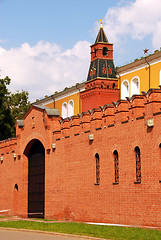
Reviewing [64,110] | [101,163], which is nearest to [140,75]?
[64,110]

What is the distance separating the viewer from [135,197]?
2345 cm

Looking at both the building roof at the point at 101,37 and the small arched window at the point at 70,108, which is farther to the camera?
the small arched window at the point at 70,108

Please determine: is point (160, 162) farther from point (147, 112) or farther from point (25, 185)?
point (25, 185)

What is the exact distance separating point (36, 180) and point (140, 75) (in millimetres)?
15044

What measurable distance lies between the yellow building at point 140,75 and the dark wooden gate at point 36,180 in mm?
12345

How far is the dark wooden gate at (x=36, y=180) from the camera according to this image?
114ft

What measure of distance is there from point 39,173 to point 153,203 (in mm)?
14507

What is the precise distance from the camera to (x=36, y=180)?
117 feet

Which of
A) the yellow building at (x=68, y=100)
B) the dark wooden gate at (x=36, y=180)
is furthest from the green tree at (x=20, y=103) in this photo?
the dark wooden gate at (x=36, y=180)

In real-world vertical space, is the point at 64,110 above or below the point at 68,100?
below

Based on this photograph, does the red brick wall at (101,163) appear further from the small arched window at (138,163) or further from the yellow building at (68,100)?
the yellow building at (68,100)

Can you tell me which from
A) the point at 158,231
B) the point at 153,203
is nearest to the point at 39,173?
the point at 153,203

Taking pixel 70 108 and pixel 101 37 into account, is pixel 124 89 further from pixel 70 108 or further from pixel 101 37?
pixel 70 108

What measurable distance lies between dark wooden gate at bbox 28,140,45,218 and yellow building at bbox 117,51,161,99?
12345 millimetres
